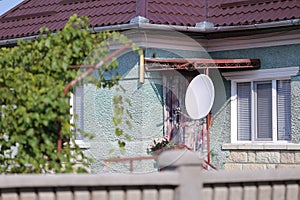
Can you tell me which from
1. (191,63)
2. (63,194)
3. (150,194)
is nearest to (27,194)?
(63,194)

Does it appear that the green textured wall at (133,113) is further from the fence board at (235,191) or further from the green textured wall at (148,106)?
the fence board at (235,191)

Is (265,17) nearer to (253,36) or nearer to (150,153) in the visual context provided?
(253,36)

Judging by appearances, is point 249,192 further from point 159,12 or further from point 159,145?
point 159,12

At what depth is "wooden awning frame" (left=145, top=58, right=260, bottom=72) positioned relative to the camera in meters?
11.4

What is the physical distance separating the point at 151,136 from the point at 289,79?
7.93ft

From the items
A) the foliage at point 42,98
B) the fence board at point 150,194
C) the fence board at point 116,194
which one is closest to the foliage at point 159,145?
the foliage at point 42,98

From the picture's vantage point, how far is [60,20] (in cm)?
1273

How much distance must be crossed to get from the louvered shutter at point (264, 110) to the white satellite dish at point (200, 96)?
0.91m

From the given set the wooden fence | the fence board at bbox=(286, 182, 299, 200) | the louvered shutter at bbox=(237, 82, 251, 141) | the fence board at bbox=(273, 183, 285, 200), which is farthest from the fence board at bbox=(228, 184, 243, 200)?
the louvered shutter at bbox=(237, 82, 251, 141)

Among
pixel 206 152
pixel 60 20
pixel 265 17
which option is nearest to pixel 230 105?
pixel 206 152

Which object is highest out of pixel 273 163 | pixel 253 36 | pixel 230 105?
pixel 253 36

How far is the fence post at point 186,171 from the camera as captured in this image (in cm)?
627

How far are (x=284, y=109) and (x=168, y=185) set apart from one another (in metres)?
5.61

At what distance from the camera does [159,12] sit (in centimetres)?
1171
